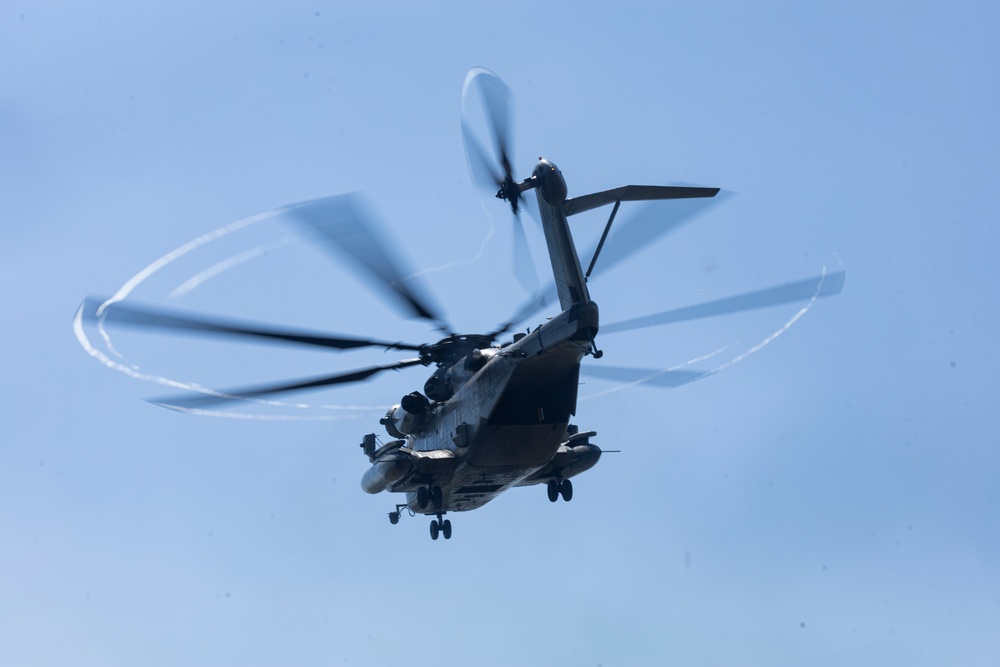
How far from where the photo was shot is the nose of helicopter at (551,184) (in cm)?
2580

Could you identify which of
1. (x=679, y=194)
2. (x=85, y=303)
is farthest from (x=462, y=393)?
(x=85, y=303)

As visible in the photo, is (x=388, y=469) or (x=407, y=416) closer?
(x=388, y=469)

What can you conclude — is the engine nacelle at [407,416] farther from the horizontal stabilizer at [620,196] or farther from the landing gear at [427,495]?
the horizontal stabilizer at [620,196]

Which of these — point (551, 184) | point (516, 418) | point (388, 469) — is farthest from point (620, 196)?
point (388, 469)

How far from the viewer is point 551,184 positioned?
25.8 m

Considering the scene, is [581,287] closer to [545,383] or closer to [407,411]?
[545,383]

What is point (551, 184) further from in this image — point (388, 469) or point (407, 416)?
point (407, 416)

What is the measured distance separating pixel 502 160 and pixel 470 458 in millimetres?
9032

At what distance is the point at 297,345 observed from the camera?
1033 inches

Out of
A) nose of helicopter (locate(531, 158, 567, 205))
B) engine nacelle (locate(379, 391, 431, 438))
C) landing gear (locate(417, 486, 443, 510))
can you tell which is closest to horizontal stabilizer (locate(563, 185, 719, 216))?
nose of helicopter (locate(531, 158, 567, 205))

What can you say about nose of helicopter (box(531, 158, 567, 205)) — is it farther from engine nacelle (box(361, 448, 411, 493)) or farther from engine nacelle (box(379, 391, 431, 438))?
engine nacelle (box(361, 448, 411, 493))

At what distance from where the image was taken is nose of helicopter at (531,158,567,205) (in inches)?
1016

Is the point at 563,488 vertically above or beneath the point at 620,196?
beneath

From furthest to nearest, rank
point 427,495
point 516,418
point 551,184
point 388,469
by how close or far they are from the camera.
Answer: point 427,495, point 388,469, point 516,418, point 551,184
